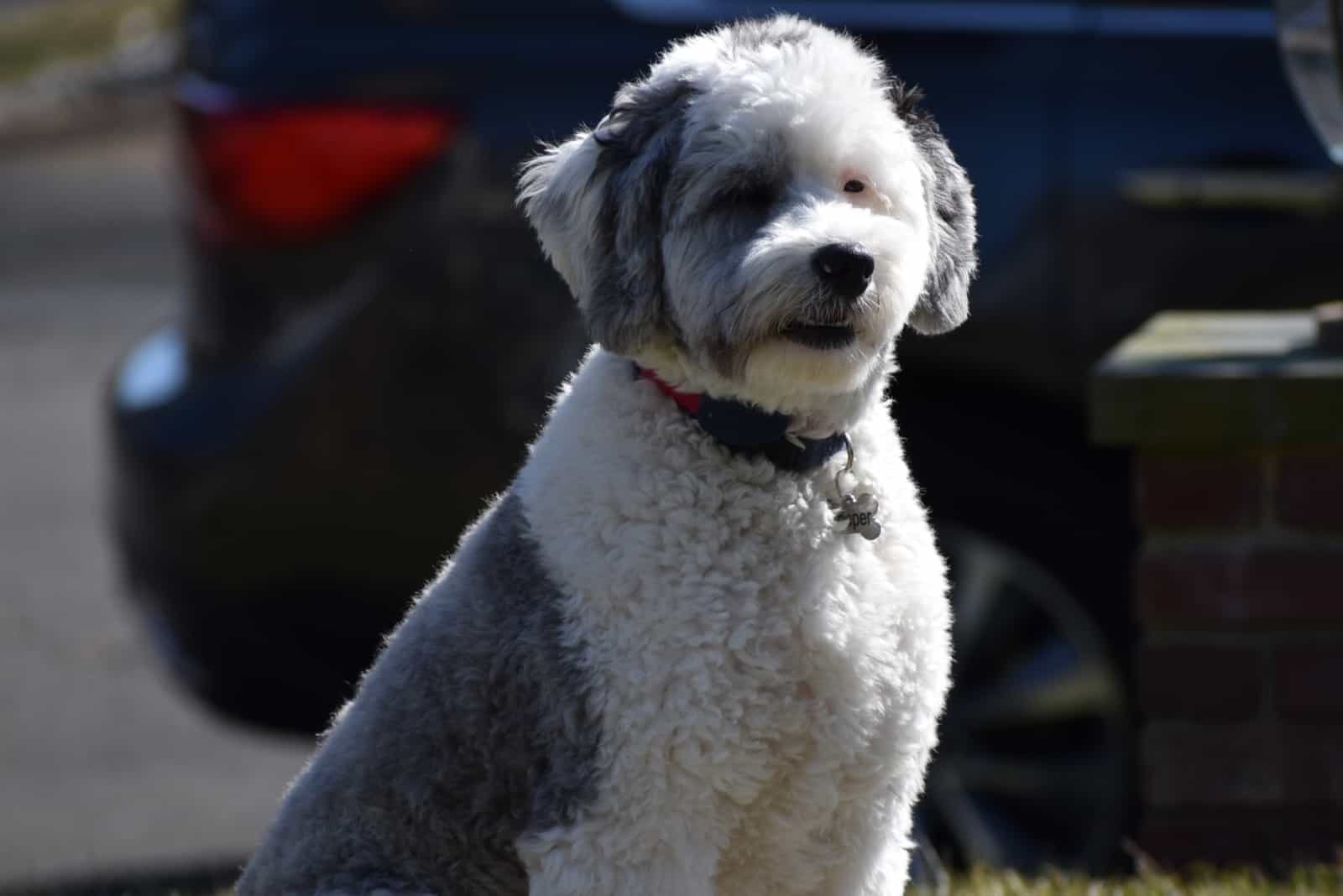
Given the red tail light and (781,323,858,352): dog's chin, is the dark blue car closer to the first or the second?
the red tail light

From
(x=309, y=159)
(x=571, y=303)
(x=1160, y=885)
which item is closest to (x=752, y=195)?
(x=1160, y=885)

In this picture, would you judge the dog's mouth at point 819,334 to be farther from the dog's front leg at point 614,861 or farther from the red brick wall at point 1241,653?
the red brick wall at point 1241,653

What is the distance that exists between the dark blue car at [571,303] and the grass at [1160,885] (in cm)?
70

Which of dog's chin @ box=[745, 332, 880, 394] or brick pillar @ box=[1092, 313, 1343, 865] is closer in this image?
dog's chin @ box=[745, 332, 880, 394]

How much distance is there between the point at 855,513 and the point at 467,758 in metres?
0.60

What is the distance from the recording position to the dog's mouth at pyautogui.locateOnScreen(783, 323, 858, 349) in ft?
8.96

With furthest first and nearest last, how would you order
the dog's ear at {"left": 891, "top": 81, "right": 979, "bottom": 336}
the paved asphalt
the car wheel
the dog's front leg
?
the paved asphalt
the car wheel
the dog's ear at {"left": 891, "top": 81, "right": 979, "bottom": 336}
the dog's front leg

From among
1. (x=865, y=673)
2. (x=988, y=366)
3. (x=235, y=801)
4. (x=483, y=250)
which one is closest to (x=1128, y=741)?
(x=988, y=366)

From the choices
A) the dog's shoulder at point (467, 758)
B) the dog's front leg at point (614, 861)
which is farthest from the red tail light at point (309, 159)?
the dog's front leg at point (614, 861)

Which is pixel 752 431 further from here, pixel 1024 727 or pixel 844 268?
pixel 1024 727

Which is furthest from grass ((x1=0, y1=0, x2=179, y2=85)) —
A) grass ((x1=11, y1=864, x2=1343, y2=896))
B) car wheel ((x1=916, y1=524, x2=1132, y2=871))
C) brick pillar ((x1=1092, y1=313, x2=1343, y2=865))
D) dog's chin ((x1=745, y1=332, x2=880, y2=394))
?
dog's chin ((x1=745, y1=332, x2=880, y2=394))

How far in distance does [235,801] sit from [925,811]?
94.4 inches

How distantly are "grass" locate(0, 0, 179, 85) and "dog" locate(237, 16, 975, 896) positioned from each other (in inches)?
769

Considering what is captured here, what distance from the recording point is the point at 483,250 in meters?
4.70
